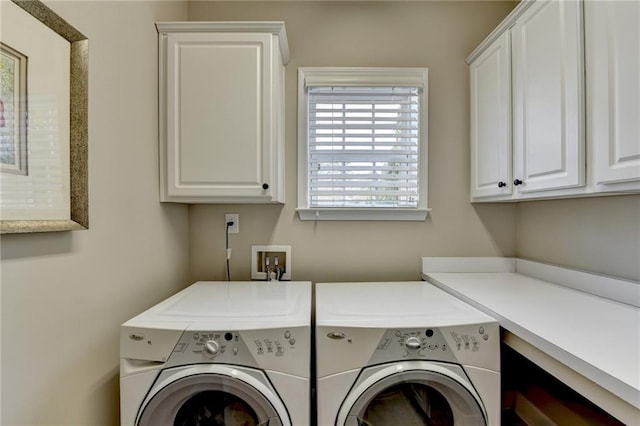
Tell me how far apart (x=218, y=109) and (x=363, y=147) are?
876mm

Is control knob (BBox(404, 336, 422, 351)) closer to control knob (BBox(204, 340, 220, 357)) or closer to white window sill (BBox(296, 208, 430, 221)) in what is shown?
control knob (BBox(204, 340, 220, 357))

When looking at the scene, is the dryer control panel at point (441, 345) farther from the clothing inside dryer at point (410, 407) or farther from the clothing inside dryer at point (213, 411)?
the clothing inside dryer at point (213, 411)

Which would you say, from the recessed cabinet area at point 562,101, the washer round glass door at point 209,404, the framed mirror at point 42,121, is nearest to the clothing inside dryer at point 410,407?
the washer round glass door at point 209,404

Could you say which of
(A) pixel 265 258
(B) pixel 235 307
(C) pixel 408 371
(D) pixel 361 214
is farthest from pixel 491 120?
(B) pixel 235 307

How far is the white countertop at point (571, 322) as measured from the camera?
782mm

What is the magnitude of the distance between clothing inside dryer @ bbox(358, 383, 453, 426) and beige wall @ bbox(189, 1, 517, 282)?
33.1 inches

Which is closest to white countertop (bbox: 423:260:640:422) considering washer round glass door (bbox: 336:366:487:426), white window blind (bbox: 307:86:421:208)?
washer round glass door (bbox: 336:366:487:426)

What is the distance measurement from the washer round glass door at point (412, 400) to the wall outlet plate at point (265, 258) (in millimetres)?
933

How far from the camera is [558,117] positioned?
4.06 ft

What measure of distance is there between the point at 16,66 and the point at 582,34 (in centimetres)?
180

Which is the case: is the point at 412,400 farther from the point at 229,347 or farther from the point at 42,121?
the point at 42,121

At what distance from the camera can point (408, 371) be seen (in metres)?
1.09

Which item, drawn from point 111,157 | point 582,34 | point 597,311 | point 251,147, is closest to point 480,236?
point 597,311

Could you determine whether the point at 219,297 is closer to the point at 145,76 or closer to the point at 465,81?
the point at 145,76
